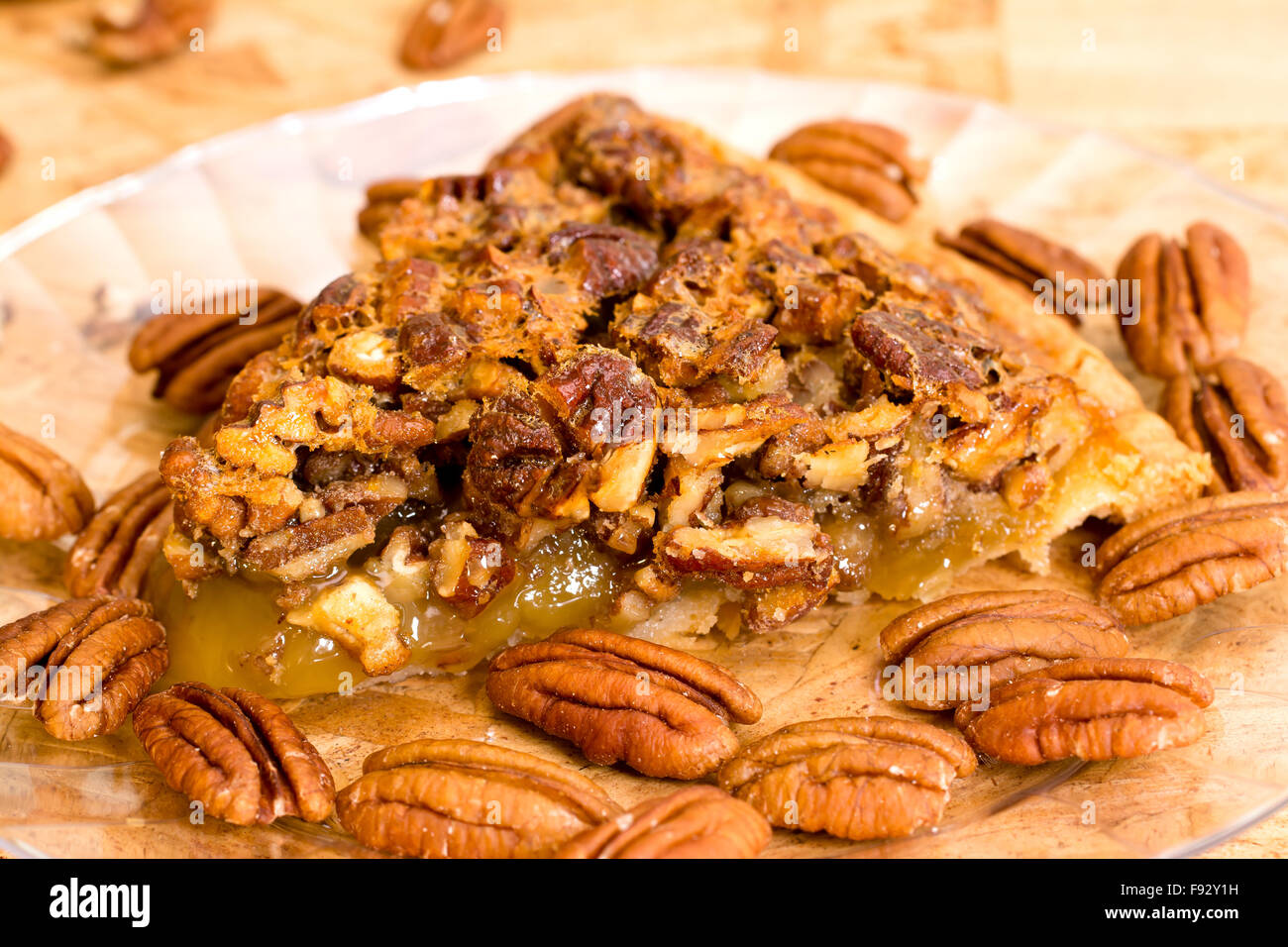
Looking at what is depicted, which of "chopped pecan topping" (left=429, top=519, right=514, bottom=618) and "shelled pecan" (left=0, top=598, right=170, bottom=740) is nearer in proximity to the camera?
"shelled pecan" (left=0, top=598, right=170, bottom=740)

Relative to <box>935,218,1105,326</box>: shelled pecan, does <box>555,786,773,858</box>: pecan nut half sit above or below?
below

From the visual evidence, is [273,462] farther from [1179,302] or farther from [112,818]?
[1179,302]

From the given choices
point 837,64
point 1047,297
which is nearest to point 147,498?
point 1047,297

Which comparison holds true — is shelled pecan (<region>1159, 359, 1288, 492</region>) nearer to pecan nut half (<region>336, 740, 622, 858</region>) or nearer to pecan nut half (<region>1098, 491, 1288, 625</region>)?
pecan nut half (<region>1098, 491, 1288, 625</region>)

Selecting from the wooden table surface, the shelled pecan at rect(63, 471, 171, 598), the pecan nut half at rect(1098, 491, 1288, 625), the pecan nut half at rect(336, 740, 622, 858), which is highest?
the wooden table surface

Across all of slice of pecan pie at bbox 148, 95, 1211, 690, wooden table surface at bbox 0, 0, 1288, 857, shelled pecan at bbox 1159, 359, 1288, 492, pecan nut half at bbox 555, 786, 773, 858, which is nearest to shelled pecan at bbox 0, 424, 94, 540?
slice of pecan pie at bbox 148, 95, 1211, 690

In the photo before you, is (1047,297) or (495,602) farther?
(1047,297)
